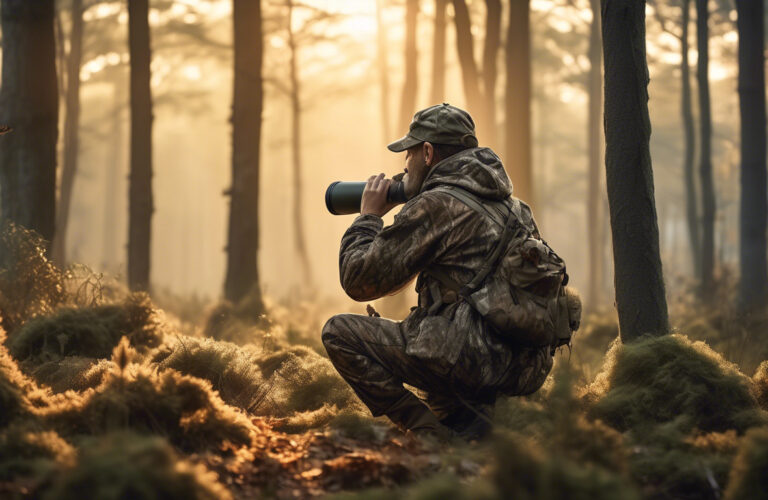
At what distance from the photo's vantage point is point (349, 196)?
5020 mm

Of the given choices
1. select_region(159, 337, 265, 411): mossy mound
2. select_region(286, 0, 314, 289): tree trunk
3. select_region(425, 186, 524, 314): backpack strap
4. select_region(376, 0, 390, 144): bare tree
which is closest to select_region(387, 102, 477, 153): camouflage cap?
select_region(425, 186, 524, 314): backpack strap

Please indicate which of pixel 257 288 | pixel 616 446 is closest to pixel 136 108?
pixel 257 288

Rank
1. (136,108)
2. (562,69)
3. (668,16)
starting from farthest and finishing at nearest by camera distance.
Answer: (562,69) → (668,16) → (136,108)

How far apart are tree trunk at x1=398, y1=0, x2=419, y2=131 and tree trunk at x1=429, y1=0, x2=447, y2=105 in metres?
0.47

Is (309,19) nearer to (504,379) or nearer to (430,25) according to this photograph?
(430,25)

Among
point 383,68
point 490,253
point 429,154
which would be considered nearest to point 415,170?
point 429,154

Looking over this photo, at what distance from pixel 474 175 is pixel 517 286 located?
0.67 metres

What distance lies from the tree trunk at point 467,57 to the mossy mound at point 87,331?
27.3ft

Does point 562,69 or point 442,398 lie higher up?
point 562,69

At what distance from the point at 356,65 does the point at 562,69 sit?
745 centimetres

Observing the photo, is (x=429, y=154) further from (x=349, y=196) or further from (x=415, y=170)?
(x=349, y=196)

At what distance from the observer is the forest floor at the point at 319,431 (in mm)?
2867

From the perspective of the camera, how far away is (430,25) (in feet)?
70.0

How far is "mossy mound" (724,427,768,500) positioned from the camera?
3.28 m
